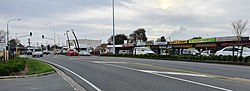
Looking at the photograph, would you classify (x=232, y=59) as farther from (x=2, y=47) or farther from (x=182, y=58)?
(x=2, y=47)

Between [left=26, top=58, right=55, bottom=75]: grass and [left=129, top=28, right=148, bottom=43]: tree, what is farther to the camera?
[left=129, top=28, right=148, bottom=43]: tree

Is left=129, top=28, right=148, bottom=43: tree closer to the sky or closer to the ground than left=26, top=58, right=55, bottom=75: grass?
closer to the sky

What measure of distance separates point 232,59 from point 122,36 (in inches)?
5426

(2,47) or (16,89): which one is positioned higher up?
(2,47)

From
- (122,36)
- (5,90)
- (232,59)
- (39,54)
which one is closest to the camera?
(5,90)

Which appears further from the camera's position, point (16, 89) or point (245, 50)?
point (245, 50)

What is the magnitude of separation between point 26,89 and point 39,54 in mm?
54947

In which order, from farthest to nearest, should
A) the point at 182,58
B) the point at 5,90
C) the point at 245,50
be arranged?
the point at 182,58 < the point at 245,50 < the point at 5,90

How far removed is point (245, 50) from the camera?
34062 mm

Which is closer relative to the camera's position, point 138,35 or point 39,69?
point 39,69

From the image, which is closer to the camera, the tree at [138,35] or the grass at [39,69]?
the grass at [39,69]

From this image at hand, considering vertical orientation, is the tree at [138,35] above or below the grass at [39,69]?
above

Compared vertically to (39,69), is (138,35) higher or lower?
higher

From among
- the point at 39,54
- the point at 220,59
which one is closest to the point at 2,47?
the point at 220,59
